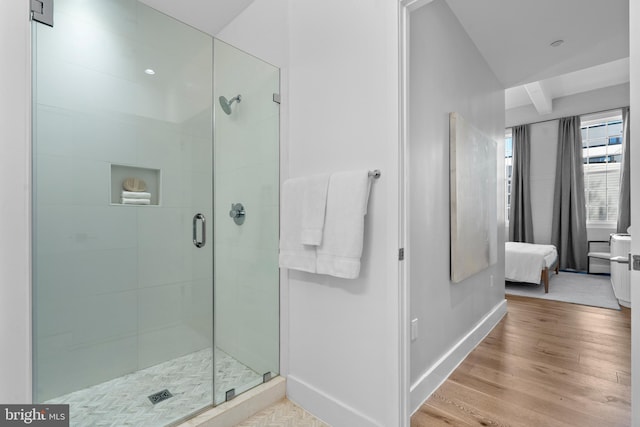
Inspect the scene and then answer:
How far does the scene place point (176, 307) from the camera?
6.40ft

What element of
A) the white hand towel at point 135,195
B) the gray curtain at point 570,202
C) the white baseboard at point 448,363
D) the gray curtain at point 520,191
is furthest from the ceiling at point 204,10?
the gray curtain at point 570,202

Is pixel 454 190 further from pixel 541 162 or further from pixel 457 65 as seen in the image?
pixel 541 162

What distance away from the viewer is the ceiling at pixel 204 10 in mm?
2189

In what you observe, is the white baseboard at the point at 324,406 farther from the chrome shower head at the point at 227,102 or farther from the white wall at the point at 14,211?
the chrome shower head at the point at 227,102

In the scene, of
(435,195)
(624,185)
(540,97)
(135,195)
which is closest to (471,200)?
(435,195)

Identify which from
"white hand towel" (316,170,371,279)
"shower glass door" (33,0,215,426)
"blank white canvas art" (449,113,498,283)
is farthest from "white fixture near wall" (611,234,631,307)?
"shower glass door" (33,0,215,426)

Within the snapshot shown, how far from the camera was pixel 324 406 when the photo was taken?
1610 mm

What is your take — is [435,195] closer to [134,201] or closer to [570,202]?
[134,201]

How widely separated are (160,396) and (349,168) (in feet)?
5.11

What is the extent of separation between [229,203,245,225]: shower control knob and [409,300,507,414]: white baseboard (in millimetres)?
1338

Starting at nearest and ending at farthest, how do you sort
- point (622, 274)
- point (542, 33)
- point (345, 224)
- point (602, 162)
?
1. point (345, 224)
2. point (542, 33)
3. point (622, 274)
4. point (602, 162)

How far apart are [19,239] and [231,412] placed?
121 cm

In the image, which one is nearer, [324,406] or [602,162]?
[324,406]

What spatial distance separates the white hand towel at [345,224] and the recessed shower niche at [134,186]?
3.82 feet
